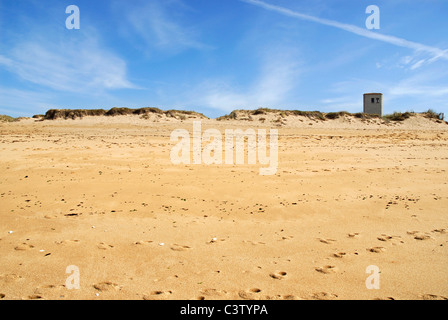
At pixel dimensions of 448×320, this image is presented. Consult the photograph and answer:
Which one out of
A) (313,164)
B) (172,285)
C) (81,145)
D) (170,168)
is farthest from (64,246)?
(81,145)

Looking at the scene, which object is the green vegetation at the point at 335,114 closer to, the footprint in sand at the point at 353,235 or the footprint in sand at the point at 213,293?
the footprint in sand at the point at 353,235

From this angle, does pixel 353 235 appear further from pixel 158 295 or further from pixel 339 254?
pixel 158 295

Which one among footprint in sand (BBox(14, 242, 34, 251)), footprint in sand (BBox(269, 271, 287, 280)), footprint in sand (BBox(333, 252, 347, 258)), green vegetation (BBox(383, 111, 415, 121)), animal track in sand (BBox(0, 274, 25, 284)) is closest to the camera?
animal track in sand (BBox(0, 274, 25, 284))

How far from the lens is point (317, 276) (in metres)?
3.55

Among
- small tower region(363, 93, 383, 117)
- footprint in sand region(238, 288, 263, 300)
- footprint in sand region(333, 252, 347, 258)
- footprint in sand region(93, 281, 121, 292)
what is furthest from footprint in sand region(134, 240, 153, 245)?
small tower region(363, 93, 383, 117)

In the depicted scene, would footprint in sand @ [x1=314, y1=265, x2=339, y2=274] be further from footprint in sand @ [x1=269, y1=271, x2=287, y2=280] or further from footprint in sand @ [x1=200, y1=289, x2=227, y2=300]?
footprint in sand @ [x1=200, y1=289, x2=227, y2=300]

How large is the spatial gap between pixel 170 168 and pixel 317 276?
7.22 metres

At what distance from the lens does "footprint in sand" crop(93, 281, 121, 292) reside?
10.6ft

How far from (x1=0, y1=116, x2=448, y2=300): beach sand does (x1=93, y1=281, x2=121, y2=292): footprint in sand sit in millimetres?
21

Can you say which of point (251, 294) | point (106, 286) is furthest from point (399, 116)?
point (106, 286)

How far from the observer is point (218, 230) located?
5090 mm

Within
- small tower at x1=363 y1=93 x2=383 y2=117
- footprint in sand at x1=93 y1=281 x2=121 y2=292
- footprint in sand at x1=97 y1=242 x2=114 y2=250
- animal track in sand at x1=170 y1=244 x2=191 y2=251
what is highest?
small tower at x1=363 y1=93 x2=383 y2=117

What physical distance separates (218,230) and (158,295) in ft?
6.76
